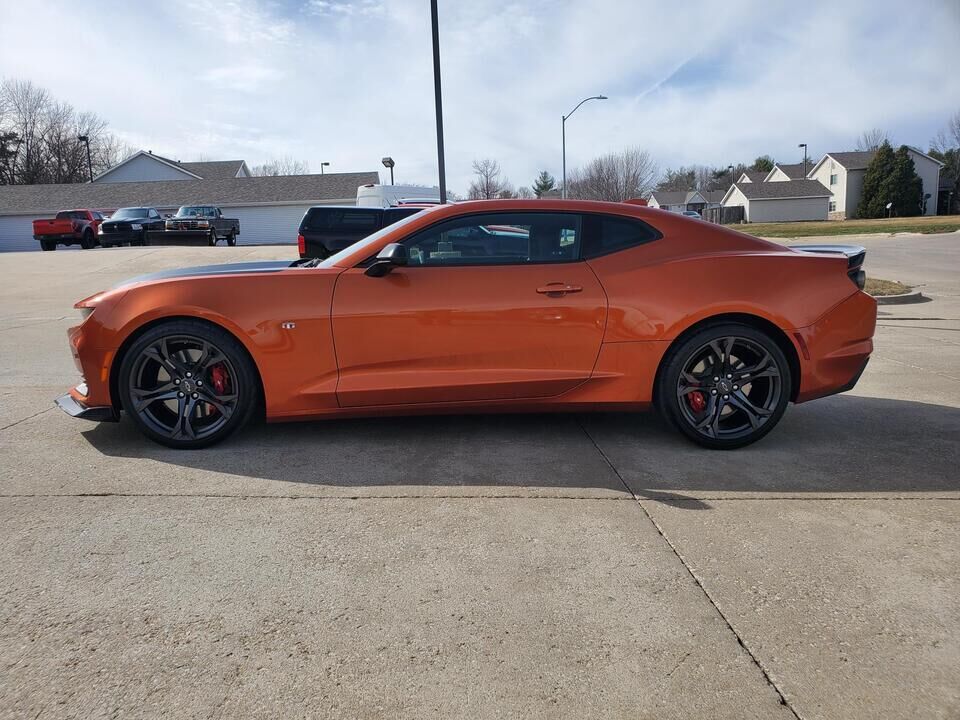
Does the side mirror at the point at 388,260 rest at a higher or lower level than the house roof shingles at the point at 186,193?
lower

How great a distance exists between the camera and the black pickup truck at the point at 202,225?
94.8 ft

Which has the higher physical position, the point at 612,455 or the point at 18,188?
the point at 18,188

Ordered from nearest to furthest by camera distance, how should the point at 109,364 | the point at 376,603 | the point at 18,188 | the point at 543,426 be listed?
the point at 376,603 → the point at 109,364 → the point at 543,426 → the point at 18,188

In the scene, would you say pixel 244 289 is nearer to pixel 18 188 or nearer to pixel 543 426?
pixel 543 426

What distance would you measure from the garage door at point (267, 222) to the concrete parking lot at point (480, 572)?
124 feet

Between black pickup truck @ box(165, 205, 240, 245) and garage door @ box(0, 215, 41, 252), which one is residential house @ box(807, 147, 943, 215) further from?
garage door @ box(0, 215, 41, 252)

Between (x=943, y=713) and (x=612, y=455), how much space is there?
2290 mm

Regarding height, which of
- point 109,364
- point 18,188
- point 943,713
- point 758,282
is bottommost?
point 943,713

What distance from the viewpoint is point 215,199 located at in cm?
4141

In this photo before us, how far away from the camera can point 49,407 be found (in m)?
5.32

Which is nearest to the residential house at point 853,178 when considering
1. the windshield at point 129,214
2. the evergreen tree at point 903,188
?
the evergreen tree at point 903,188

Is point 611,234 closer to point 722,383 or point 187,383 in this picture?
point 722,383

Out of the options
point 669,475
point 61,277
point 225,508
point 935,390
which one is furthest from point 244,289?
point 61,277

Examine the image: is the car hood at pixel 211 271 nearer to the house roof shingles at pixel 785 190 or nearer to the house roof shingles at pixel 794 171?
the house roof shingles at pixel 785 190
